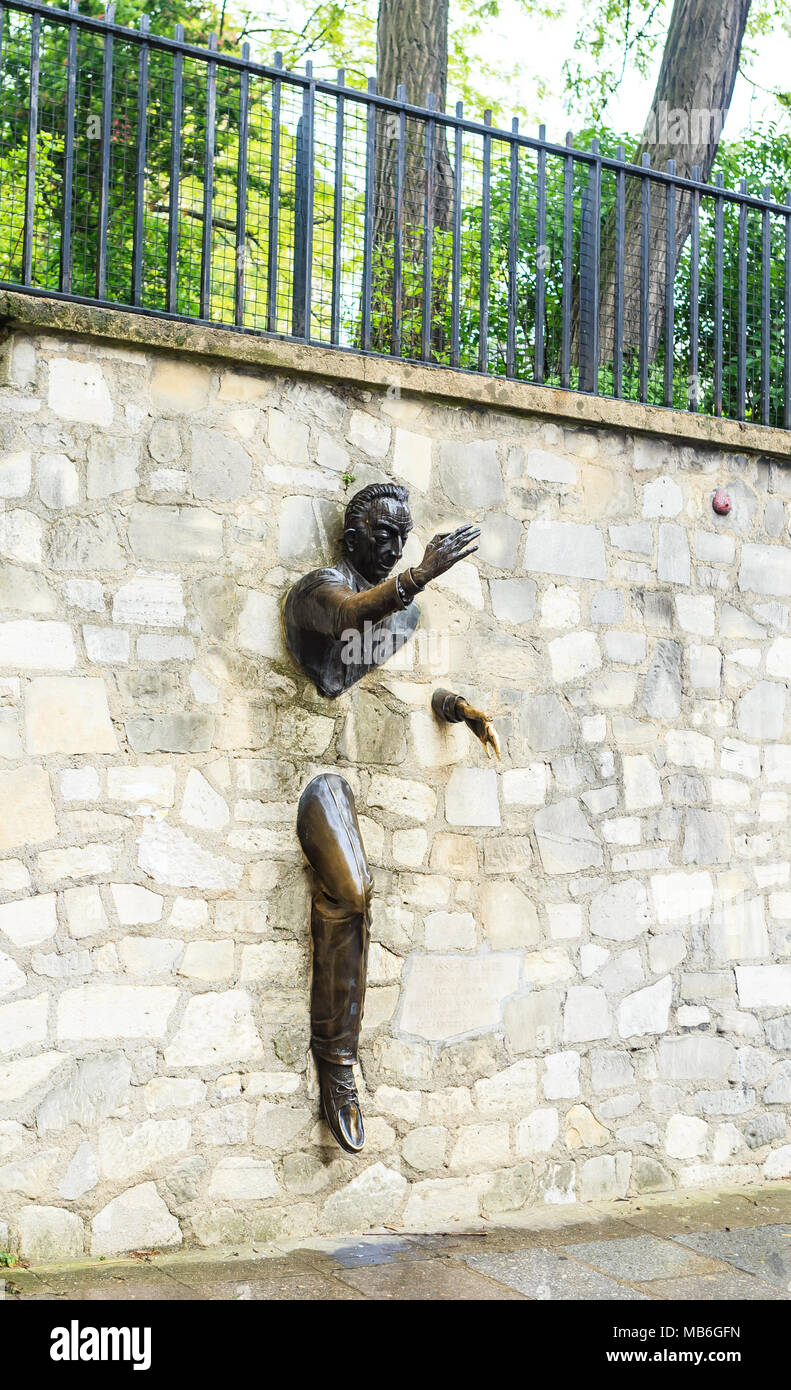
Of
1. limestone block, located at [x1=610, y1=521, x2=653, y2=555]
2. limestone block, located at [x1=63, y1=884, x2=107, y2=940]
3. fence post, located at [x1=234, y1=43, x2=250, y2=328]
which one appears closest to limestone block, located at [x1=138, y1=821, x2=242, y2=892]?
limestone block, located at [x1=63, y1=884, x2=107, y2=940]

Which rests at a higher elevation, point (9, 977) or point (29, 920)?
point (29, 920)

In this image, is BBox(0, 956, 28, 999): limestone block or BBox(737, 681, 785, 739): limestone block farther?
BBox(737, 681, 785, 739): limestone block

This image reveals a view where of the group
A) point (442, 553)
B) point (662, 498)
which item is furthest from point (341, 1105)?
point (662, 498)

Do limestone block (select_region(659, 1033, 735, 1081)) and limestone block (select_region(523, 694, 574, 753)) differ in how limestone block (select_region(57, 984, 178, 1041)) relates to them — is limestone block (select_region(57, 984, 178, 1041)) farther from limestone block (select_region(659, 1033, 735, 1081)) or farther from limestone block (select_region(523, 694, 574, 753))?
limestone block (select_region(659, 1033, 735, 1081))

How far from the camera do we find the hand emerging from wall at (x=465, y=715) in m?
4.80

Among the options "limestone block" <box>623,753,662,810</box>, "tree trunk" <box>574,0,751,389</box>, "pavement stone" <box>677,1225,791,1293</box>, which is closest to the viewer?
"pavement stone" <box>677,1225,791,1293</box>

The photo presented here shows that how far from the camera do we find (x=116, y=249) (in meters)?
6.18

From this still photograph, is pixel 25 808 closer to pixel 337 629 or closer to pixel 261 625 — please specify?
pixel 261 625

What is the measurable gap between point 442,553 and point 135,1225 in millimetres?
2277

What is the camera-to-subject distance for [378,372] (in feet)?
15.9

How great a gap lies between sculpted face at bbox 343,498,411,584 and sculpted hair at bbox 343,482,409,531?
0.01m

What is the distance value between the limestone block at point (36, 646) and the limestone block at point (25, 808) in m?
Answer: 0.32

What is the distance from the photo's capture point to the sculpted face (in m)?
4.66

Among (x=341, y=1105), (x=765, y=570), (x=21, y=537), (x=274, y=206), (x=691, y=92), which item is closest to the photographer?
(x=21, y=537)
